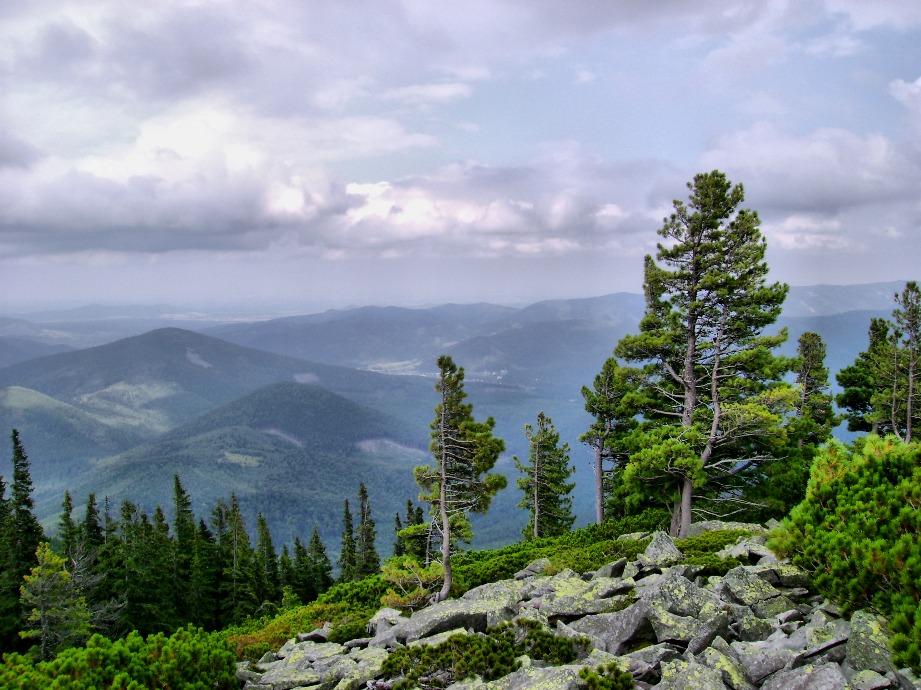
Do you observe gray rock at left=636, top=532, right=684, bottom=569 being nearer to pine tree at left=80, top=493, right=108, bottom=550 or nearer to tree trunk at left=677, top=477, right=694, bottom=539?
tree trunk at left=677, top=477, right=694, bottom=539

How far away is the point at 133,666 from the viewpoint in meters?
10.0

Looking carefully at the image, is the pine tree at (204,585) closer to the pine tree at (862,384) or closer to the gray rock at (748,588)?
the gray rock at (748,588)

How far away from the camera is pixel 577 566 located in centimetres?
1814

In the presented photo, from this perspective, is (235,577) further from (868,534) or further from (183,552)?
(868,534)

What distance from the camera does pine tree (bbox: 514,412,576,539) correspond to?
41.2 metres

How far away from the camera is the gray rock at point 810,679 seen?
24.2 ft

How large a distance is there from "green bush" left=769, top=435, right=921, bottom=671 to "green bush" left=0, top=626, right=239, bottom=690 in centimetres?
1155

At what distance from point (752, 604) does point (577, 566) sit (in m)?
7.96

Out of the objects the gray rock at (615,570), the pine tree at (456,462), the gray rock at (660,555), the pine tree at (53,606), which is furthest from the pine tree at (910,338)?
the pine tree at (53,606)

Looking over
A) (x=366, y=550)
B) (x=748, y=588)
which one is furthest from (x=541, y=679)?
(x=366, y=550)

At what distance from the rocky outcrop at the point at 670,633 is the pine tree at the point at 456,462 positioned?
5.06 m

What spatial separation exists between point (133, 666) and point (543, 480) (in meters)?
34.5

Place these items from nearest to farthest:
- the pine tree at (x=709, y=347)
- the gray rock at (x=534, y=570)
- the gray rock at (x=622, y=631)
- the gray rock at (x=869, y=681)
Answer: the gray rock at (x=869, y=681) < the gray rock at (x=622, y=631) < the gray rock at (x=534, y=570) < the pine tree at (x=709, y=347)

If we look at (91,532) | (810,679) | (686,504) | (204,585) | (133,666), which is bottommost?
(204,585)
